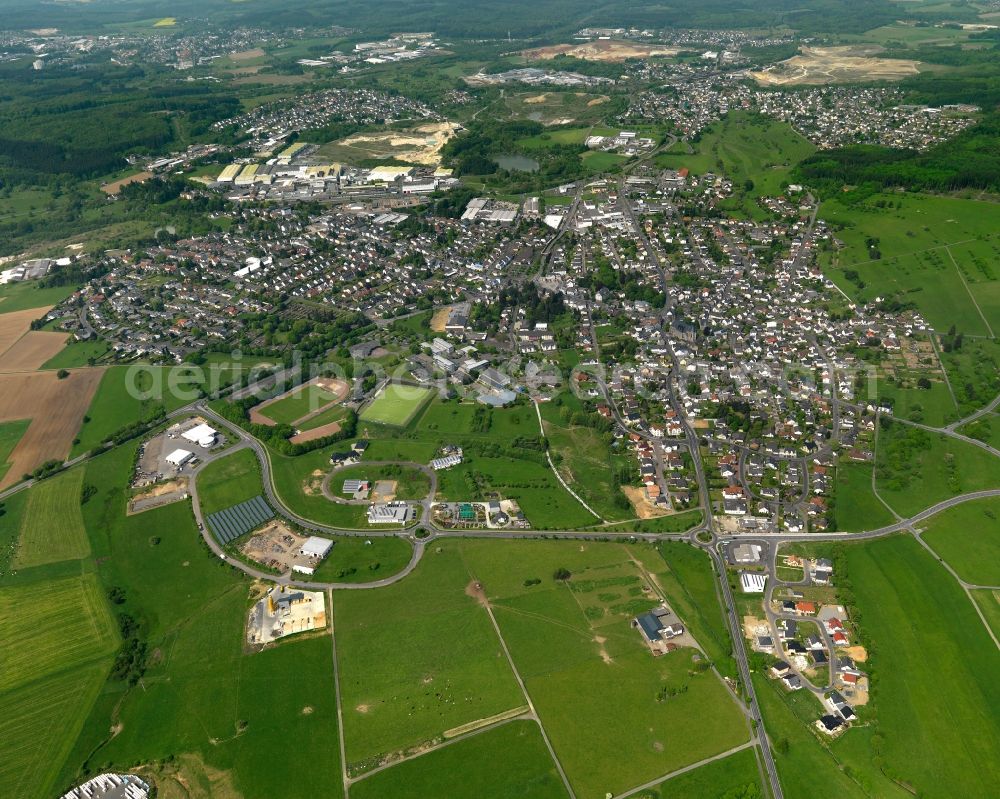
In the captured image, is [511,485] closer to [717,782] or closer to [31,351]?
[717,782]

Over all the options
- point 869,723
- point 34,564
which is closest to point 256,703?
point 34,564

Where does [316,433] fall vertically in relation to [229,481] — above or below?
above

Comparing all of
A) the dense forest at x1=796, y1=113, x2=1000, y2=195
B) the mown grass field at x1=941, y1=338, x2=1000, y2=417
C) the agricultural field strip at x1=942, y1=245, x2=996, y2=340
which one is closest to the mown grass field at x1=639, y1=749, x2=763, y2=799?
the mown grass field at x1=941, y1=338, x2=1000, y2=417

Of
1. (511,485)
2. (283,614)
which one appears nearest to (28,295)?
(283,614)

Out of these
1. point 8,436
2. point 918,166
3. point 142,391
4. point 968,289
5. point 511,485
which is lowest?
point 8,436

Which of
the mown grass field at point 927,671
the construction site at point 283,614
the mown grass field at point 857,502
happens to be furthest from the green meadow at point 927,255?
the construction site at point 283,614

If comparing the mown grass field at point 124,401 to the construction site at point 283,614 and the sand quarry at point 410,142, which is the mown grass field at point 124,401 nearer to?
the construction site at point 283,614
